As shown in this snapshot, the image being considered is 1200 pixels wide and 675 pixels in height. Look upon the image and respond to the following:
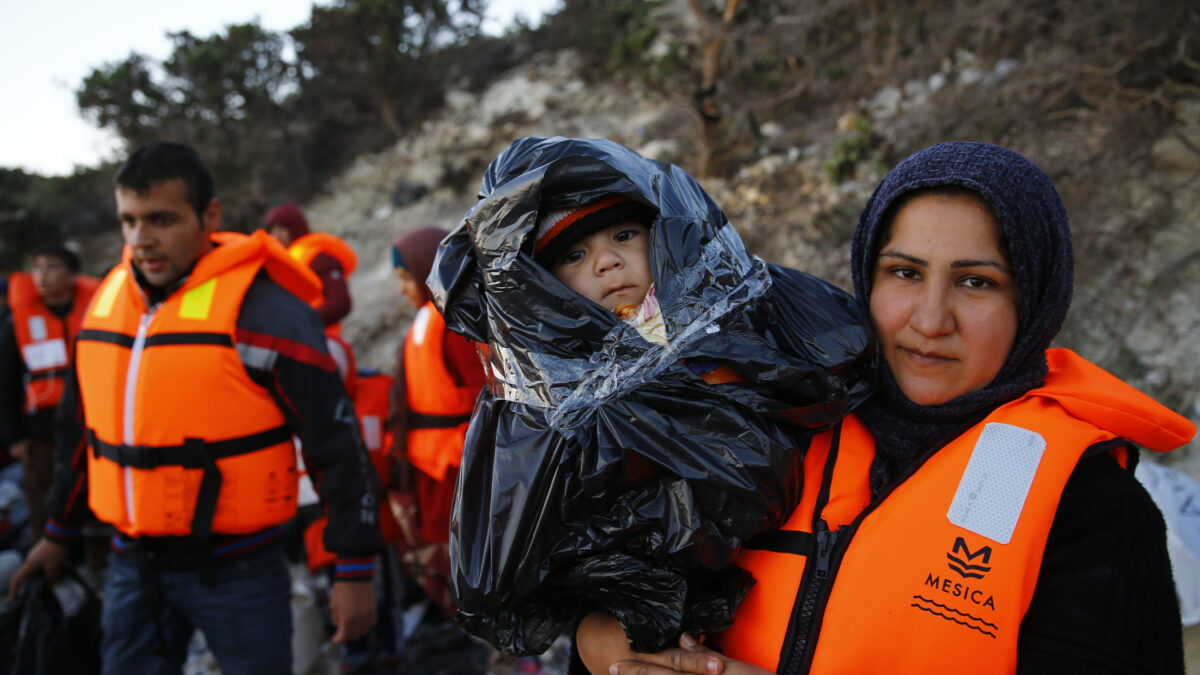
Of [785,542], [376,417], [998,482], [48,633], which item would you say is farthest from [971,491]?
[48,633]

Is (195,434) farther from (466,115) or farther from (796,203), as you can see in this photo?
(466,115)

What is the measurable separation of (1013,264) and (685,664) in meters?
0.93

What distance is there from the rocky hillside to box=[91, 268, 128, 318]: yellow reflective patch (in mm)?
4918

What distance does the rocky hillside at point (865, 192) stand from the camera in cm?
418

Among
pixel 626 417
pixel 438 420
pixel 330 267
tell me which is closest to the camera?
pixel 626 417

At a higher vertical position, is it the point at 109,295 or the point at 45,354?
the point at 109,295

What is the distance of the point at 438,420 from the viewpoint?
3.07 meters

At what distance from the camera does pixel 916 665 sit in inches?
41.3

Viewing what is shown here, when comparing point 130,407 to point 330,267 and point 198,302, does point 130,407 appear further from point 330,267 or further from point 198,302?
point 330,267

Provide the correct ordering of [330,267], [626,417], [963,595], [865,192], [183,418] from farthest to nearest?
[865,192] → [330,267] → [183,418] → [626,417] → [963,595]

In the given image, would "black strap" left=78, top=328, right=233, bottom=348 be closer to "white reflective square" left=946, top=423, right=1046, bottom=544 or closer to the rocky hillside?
"white reflective square" left=946, top=423, right=1046, bottom=544

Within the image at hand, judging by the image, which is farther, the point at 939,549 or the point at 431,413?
the point at 431,413

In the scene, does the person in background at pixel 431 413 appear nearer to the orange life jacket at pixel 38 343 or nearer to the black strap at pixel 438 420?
the black strap at pixel 438 420

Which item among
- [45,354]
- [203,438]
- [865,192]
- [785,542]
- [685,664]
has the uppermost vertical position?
[865,192]
